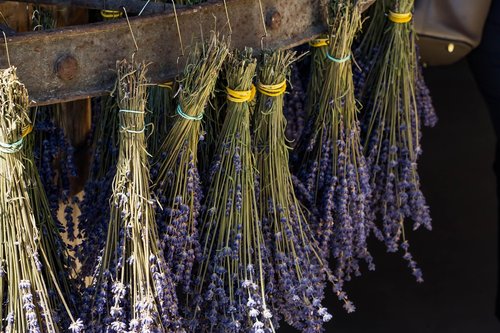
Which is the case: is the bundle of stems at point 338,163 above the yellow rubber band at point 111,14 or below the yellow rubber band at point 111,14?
below

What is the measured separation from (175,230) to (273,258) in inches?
10.4

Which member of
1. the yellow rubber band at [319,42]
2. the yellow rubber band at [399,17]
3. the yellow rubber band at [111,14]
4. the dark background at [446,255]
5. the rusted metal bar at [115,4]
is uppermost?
the yellow rubber band at [399,17]

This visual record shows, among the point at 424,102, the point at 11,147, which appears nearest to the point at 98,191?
the point at 11,147

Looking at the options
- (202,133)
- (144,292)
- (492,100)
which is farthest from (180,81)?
(492,100)

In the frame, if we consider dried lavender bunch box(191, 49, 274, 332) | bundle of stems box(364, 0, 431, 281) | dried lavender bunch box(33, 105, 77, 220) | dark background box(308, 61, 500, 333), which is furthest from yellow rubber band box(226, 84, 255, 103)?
dark background box(308, 61, 500, 333)

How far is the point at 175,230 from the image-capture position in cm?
156

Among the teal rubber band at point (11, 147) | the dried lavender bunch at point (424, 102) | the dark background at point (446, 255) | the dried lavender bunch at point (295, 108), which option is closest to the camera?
the teal rubber band at point (11, 147)

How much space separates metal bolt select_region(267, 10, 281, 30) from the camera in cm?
165

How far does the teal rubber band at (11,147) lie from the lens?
1388mm

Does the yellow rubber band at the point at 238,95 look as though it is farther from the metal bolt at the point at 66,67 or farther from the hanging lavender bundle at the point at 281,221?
the metal bolt at the point at 66,67

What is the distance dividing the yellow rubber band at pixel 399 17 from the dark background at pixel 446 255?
4.80 feet

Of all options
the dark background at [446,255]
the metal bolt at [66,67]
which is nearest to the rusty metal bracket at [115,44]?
the metal bolt at [66,67]

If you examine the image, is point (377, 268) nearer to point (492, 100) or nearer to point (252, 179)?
point (492, 100)

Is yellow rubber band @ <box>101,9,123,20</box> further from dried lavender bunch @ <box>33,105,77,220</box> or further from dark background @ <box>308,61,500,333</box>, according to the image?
dark background @ <box>308,61,500,333</box>
